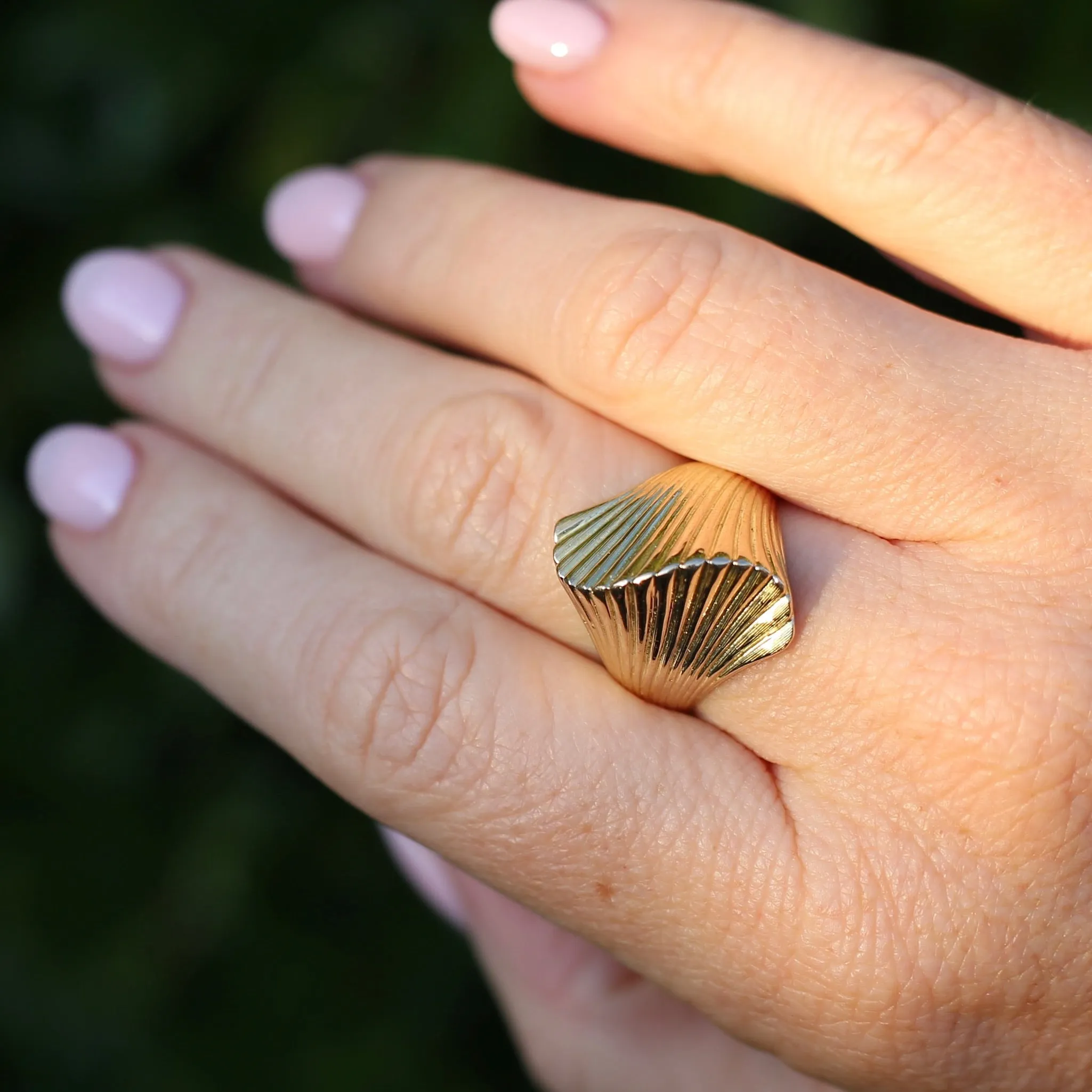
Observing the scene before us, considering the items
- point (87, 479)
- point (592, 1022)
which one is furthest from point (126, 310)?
point (592, 1022)

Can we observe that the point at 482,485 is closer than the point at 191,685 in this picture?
Yes

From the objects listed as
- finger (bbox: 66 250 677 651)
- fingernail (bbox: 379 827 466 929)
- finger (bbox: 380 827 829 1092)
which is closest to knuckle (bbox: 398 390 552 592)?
finger (bbox: 66 250 677 651)

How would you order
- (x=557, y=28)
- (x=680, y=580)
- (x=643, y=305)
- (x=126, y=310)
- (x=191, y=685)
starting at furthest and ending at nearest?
1. (x=191, y=685)
2. (x=126, y=310)
3. (x=557, y=28)
4. (x=643, y=305)
5. (x=680, y=580)

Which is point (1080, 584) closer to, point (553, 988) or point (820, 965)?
point (820, 965)

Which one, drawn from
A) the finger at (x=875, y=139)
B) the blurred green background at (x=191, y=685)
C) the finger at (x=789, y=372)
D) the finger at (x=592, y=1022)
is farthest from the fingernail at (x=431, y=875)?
the finger at (x=875, y=139)

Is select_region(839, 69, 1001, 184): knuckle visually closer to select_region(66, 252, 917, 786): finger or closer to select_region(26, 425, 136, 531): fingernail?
select_region(66, 252, 917, 786): finger

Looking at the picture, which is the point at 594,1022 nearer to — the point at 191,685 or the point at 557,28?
the point at 191,685
